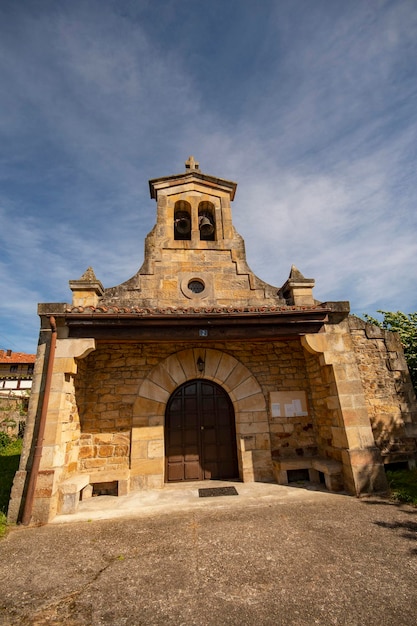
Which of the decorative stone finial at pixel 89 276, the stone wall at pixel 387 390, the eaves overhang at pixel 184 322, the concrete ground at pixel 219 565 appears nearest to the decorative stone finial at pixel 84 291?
the decorative stone finial at pixel 89 276

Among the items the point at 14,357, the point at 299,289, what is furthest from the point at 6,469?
the point at 14,357

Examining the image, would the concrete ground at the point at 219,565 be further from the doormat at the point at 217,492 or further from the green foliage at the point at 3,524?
the doormat at the point at 217,492

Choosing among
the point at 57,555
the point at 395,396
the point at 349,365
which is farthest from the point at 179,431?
the point at 395,396

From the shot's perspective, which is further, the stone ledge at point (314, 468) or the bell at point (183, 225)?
the bell at point (183, 225)

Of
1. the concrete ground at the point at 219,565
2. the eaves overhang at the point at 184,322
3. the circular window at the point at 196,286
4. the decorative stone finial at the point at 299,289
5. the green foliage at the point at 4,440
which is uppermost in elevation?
the circular window at the point at 196,286

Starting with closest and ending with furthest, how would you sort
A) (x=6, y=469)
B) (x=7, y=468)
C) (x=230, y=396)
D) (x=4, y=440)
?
1. (x=230, y=396)
2. (x=6, y=469)
3. (x=7, y=468)
4. (x=4, y=440)

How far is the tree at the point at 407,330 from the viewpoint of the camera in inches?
279

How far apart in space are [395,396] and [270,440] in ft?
8.52

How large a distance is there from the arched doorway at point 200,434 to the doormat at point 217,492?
2.10 feet

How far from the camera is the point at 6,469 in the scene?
7711 mm

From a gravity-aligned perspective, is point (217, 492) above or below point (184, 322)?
below

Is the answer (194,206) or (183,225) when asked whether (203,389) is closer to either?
(183,225)

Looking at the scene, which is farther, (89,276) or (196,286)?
(196,286)

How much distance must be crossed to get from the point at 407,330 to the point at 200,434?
7503mm
